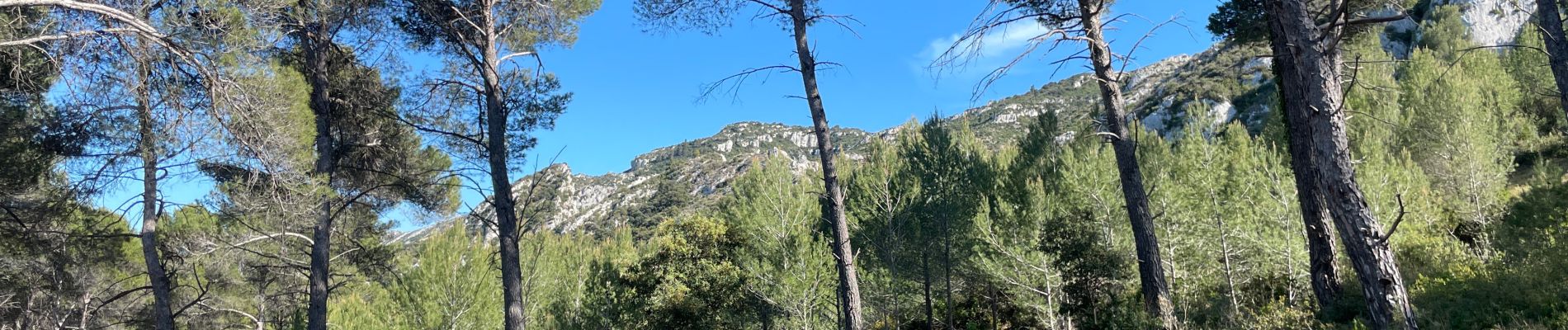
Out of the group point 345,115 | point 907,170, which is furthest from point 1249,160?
point 345,115

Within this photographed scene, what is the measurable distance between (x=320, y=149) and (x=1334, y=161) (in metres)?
9.90

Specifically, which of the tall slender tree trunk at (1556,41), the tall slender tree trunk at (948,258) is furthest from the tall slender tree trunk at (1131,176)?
the tall slender tree trunk at (948,258)

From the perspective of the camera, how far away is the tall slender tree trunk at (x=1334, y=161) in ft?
13.1

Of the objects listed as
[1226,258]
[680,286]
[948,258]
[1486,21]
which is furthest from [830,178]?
[1486,21]

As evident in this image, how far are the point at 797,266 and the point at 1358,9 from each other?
11779mm

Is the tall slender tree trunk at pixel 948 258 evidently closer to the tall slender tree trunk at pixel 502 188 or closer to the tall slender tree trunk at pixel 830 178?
the tall slender tree trunk at pixel 830 178

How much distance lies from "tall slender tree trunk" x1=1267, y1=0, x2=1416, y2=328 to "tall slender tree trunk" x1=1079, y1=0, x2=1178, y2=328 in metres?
2.12

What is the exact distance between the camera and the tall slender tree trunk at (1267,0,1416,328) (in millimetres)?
3988

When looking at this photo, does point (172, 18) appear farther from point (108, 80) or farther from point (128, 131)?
point (128, 131)

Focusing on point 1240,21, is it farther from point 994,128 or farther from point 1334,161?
point 994,128

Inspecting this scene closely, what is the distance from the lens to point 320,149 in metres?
7.79

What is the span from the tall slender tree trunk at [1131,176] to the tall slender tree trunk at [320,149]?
8.62m

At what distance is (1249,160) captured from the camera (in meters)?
14.6

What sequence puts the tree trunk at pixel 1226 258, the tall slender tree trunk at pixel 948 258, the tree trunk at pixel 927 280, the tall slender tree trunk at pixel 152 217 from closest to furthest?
the tall slender tree trunk at pixel 152 217 < the tree trunk at pixel 1226 258 < the tree trunk at pixel 927 280 < the tall slender tree trunk at pixel 948 258
